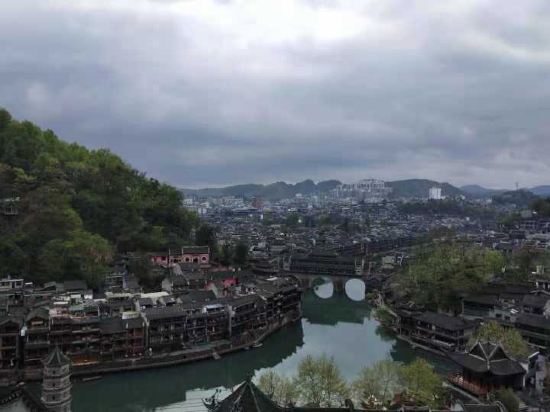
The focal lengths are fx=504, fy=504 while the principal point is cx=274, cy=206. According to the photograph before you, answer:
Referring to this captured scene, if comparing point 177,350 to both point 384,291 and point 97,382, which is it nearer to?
point 97,382

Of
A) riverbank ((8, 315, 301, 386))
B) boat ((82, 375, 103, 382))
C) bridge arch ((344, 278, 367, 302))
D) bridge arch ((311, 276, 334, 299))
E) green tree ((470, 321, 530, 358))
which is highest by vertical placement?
green tree ((470, 321, 530, 358))

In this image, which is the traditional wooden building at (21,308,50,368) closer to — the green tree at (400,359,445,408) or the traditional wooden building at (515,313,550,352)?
the green tree at (400,359,445,408)

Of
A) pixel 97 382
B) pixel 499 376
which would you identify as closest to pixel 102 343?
pixel 97 382

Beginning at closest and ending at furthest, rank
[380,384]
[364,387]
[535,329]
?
[364,387] < [380,384] < [535,329]

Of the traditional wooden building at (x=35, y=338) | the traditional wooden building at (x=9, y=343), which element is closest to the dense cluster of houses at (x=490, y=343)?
the traditional wooden building at (x=35, y=338)

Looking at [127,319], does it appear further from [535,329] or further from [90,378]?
[535,329]

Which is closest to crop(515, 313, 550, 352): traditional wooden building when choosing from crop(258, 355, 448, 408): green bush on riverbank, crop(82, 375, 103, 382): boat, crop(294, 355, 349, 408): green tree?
crop(258, 355, 448, 408): green bush on riverbank

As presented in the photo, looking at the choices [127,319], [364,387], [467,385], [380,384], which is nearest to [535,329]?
[467,385]
